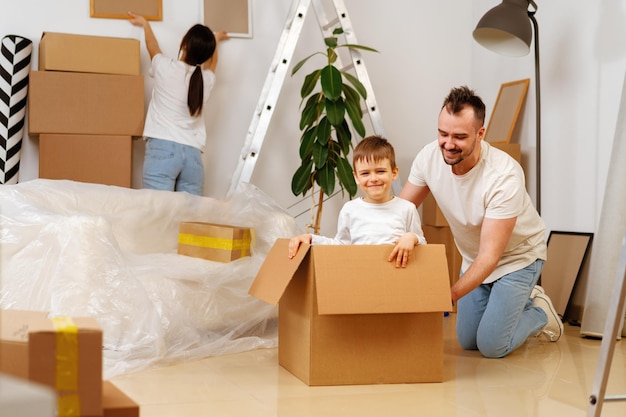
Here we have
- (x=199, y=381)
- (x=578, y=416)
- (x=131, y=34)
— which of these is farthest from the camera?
(x=131, y=34)

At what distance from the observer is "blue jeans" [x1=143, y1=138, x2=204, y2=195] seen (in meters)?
3.93

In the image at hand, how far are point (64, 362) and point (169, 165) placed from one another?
295cm

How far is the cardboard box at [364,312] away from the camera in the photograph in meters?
2.31

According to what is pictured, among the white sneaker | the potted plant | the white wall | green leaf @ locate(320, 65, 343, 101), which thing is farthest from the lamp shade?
the white sneaker

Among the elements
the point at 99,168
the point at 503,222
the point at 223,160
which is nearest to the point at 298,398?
the point at 503,222

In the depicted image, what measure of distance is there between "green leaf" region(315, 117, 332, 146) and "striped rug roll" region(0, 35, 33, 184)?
1.48 meters

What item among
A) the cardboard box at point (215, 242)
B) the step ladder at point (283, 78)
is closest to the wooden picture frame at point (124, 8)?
the step ladder at point (283, 78)

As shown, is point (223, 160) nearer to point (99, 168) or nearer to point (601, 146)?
point (99, 168)

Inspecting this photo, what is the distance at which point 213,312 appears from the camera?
291 cm

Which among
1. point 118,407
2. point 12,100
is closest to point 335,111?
point 12,100

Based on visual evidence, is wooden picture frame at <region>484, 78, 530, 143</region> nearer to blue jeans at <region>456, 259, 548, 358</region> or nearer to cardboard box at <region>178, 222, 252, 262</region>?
blue jeans at <region>456, 259, 548, 358</region>

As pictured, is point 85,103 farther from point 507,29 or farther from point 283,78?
point 507,29

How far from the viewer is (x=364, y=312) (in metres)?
2.29

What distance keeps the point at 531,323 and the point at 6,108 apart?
2.66 m
